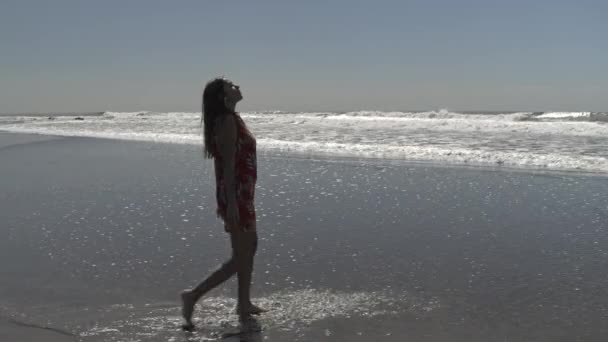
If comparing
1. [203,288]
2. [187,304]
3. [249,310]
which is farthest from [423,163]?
[187,304]

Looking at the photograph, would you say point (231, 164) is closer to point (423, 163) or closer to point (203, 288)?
point (203, 288)

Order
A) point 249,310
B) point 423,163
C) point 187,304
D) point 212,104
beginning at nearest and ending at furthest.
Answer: point 212,104
point 187,304
point 249,310
point 423,163

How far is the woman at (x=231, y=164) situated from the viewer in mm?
3658

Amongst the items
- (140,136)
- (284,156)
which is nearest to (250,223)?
(284,156)

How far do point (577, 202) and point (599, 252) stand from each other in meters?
2.68

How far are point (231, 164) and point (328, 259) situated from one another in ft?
6.88

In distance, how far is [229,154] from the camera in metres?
3.64

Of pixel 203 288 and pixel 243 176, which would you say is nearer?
pixel 243 176

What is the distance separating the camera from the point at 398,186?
9.62 metres

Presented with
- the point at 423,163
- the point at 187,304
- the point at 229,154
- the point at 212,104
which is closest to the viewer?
the point at 229,154

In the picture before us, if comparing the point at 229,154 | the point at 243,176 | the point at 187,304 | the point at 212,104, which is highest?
the point at 212,104

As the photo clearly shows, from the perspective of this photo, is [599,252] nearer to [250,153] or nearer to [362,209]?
[362,209]

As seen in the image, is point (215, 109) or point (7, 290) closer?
point (215, 109)

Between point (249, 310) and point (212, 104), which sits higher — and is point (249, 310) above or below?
below
